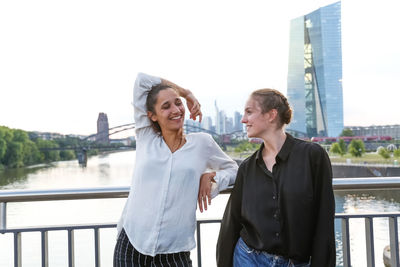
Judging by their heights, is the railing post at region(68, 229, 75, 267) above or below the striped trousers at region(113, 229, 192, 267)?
below

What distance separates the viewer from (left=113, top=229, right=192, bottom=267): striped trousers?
1506mm

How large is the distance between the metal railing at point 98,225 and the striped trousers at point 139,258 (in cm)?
32

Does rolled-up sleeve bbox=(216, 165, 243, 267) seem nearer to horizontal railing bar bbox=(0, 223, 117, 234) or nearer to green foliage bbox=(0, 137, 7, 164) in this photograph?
horizontal railing bar bbox=(0, 223, 117, 234)

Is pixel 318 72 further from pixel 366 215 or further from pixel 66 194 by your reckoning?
pixel 66 194

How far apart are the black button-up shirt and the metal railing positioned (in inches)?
13.1

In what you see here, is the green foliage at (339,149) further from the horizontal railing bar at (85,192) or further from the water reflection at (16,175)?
the horizontal railing bar at (85,192)

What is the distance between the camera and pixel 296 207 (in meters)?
1.41

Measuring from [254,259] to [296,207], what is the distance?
0.25 metres

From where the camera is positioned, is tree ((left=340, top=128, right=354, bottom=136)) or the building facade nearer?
the building facade

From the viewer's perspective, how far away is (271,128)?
150 cm

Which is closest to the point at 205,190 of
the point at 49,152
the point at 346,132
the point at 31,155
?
the point at 31,155

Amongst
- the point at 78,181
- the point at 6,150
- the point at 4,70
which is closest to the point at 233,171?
the point at 78,181

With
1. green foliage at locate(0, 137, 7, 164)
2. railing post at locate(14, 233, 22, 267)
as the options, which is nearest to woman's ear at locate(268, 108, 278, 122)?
railing post at locate(14, 233, 22, 267)

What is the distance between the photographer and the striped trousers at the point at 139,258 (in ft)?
4.94
